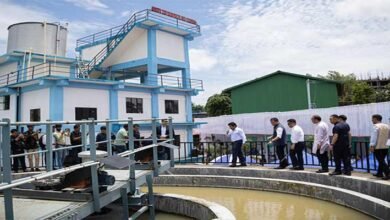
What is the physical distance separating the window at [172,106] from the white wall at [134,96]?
1.71 m

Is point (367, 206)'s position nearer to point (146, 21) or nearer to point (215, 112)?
point (146, 21)

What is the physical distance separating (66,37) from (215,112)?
2439 centimetres

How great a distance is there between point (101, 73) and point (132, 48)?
373 cm

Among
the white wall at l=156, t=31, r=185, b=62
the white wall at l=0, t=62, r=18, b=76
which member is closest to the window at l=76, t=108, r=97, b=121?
the white wall at l=156, t=31, r=185, b=62

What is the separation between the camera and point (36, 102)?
2158 centimetres

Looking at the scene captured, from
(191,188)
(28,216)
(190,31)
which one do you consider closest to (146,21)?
(190,31)

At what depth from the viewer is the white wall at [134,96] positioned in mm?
23859

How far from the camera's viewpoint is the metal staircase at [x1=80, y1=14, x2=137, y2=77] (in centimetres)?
2545

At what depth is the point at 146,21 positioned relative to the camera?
24547 mm

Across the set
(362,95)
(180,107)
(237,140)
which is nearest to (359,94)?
(362,95)

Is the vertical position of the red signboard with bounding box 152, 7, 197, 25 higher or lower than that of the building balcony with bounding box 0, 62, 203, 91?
higher

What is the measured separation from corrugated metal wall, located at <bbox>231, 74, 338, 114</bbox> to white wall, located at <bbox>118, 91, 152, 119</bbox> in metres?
13.6

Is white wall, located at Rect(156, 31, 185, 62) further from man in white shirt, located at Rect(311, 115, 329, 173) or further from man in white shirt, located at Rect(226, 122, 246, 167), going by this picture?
man in white shirt, located at Rect(311, 115, 329, 173)

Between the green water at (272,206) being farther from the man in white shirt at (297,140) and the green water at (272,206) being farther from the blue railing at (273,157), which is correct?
the blue railing at (273,157)
